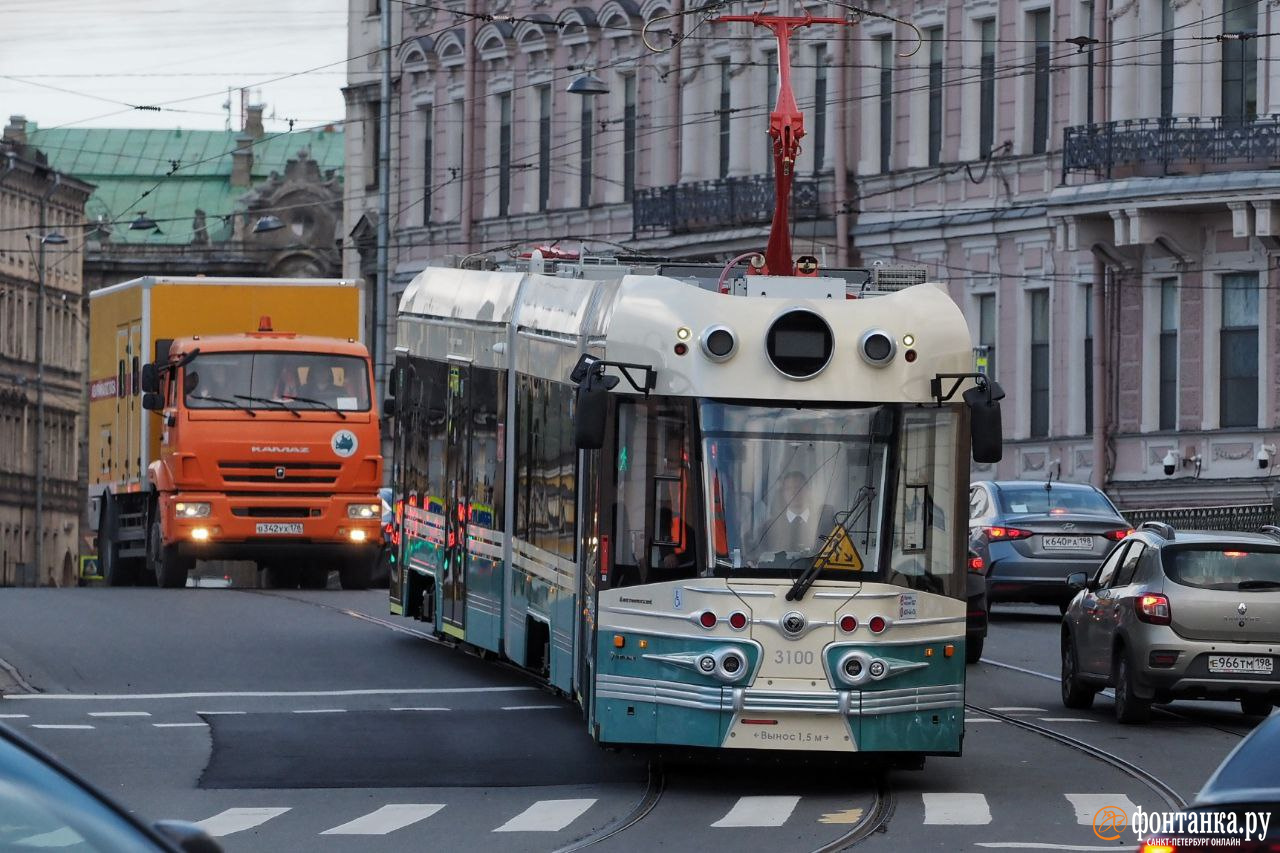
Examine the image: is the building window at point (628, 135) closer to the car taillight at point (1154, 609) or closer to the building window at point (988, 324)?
the building window at point (988, 324)

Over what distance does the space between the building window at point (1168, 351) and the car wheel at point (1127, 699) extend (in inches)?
950

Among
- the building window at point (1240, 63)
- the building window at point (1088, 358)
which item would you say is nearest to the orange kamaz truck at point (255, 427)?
the building window at point (1240, 63)

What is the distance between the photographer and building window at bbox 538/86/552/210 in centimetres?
6238

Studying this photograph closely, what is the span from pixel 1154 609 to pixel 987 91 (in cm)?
2937

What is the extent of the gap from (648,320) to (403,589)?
9.79 m

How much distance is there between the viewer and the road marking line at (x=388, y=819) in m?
16.0

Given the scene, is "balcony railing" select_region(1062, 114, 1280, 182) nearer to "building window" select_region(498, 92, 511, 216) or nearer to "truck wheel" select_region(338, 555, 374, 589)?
"truck wheel" select_region(338, 555, 374, 589)

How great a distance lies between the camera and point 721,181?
53.9m

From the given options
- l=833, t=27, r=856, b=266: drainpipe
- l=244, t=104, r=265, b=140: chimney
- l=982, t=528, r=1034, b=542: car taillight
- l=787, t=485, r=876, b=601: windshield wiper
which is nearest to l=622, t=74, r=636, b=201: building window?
l=833, t=27, r=856, b=266: drainpipe

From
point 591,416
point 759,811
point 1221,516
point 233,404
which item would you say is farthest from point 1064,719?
point 1221,516

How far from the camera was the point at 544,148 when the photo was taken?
62.7 m

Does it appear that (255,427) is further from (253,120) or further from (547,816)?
(253,120)

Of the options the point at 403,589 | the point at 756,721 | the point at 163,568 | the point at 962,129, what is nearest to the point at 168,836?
the point at 756,721

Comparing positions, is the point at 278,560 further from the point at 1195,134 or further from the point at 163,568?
the point at 1195,134
